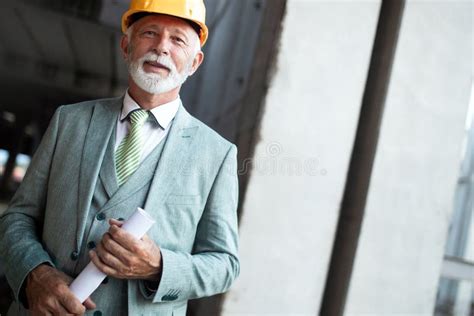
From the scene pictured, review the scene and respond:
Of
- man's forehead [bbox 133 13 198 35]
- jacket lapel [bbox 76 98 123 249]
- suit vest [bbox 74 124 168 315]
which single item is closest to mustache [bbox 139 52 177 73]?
man's forehead [bbox 133 13 198 35]

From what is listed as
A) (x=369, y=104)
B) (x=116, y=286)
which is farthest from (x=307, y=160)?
(x=116, y=286)

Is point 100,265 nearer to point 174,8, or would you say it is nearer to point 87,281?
point 87,281

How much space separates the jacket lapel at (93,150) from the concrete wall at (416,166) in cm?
215

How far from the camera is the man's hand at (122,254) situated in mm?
1379

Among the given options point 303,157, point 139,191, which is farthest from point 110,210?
point 303,157

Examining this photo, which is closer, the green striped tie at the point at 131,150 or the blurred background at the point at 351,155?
the green striped tie at the point at 131,150

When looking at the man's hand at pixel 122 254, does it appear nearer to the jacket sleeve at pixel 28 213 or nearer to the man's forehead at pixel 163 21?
the jacket sleeve at pixel 28 213

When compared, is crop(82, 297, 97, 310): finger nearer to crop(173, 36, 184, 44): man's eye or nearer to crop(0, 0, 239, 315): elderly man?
crop(0, 0, 239, 315): elderly man

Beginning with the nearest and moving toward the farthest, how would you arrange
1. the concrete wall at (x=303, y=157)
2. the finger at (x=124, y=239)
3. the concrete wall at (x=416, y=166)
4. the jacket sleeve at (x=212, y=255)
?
the finger at (x=124, y=239) < the jacket sleeve at (x=212, y=255) < the concrete wall at (x=303, y=157) < the concrete wall at (x=416, y=166)

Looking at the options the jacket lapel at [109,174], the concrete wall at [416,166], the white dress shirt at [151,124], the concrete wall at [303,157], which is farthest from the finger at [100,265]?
the concrete wall at [416,166]

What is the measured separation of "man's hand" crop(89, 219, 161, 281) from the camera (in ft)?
4.52

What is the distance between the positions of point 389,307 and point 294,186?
1128 mm

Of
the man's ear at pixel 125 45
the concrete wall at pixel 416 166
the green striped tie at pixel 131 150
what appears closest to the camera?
the green striped tie at pixel 131 150

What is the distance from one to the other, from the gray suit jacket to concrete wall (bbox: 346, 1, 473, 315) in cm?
189
